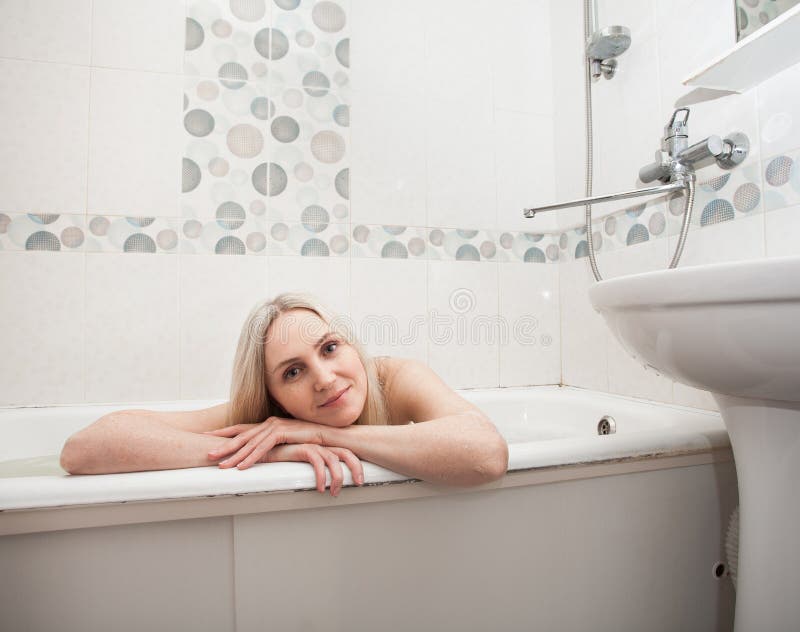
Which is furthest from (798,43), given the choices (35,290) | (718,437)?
(35,290)

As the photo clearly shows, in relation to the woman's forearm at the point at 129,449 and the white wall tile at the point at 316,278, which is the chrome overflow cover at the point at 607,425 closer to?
the white wall tile at the point at 316,278

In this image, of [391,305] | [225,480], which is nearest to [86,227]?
[391,305]

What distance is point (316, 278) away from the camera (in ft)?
4.82

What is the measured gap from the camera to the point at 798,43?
85 cm

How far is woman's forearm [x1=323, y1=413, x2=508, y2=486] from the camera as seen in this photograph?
0.67 m

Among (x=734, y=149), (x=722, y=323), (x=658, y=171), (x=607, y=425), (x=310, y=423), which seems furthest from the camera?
(x=607, y=425)

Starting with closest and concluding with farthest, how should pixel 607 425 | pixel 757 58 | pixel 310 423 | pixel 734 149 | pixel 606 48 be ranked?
pixel 310 423
pixel 757 58
pixel 734 149
pixel 607 425
pixel 606 48

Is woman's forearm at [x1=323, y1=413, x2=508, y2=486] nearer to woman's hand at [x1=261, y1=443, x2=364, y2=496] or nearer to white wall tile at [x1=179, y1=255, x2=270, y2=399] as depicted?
woman's hand at [x1=261, y1=443, x2=364, y2=496]

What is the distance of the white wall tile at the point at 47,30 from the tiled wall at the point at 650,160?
1550 millimetres

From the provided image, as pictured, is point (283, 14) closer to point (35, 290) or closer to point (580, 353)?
point (35, 290)

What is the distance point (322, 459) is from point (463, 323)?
1.00 metres

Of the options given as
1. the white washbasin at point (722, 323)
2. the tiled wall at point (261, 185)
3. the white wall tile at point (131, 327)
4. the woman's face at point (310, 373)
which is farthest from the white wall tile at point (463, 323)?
the white washbasin at point (722, 323)

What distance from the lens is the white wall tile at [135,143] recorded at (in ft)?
4.38

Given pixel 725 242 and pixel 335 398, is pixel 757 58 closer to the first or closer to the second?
pixel 725 242
